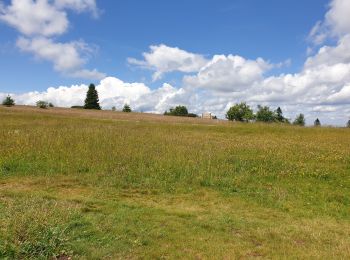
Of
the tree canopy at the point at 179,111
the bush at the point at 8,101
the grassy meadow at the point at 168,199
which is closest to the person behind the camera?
the grassy meadow at the point at 168,199

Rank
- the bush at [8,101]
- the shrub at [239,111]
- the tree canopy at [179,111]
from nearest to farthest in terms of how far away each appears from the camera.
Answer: the bush at [8,101] < the shrub at [239,111] < the tree canopy at [179,111]

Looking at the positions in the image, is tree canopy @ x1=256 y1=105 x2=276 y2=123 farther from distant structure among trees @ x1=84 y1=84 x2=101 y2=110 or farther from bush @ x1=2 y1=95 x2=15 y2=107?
bush @ x1=2 y1=95 x2=15 y2=107

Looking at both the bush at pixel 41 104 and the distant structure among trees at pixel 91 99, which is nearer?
the bush at pixel 41 104

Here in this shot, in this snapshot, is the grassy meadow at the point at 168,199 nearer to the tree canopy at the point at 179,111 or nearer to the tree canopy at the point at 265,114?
the tree canopy at the point at 265,114

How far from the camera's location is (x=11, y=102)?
75438 mm

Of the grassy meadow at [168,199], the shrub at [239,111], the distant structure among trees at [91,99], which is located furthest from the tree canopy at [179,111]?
the grassy meadow at [168,199]

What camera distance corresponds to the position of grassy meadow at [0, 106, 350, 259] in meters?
7.99

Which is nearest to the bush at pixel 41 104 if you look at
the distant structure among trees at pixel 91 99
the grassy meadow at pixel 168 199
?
the distant structure among trees at pixel 91 99

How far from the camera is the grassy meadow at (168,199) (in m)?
7.99

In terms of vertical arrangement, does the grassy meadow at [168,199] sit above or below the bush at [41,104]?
below

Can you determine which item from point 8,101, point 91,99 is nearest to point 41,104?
point 8,101

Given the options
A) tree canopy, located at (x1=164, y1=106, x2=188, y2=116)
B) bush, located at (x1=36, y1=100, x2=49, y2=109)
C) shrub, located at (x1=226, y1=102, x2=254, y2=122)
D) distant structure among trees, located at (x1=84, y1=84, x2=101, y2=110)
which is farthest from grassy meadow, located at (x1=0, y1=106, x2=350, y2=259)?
tree canopy, located at (x1=164, y1=106, x2=188, y2=116)

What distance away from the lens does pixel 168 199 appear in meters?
13.0

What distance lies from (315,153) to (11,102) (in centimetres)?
6674
